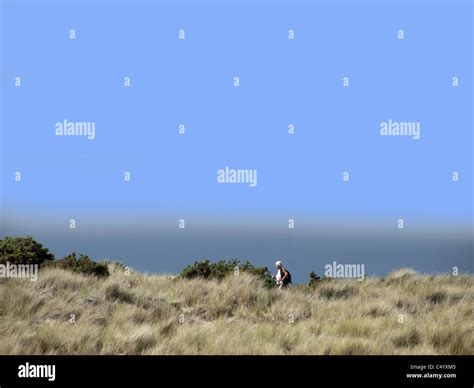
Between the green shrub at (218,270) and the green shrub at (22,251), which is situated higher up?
the green shrub at (22,251)

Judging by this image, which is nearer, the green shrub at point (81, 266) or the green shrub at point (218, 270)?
the green shrub at point (81, 266)

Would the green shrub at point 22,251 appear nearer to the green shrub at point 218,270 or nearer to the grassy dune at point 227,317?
the grassy dune at point 227,317

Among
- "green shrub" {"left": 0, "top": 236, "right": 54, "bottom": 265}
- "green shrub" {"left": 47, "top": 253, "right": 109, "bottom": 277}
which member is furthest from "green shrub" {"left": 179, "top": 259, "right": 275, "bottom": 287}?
"green shrub" {"left": 0, "top": 236, "right": 54, "bottom": 265}

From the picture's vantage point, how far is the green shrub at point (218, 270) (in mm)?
16316

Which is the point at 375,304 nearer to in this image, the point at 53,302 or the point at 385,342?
the point at 385,342

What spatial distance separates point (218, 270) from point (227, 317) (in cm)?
342

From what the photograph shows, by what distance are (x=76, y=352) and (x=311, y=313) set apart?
558cm

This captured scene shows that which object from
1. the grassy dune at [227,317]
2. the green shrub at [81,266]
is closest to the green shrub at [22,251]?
the green shrub at [81,266]

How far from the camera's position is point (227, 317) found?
13250 mm

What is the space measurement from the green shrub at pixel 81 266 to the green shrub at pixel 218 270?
81.0 inches

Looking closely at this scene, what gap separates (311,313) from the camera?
1358cm

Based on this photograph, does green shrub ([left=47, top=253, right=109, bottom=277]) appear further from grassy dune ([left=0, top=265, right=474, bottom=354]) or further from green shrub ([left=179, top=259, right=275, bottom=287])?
green shrub ([left=179, top=259, right=275, bottom=287])

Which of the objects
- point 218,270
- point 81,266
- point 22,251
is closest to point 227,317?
point 218,270

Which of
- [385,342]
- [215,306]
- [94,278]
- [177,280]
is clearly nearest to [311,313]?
[215,306]
